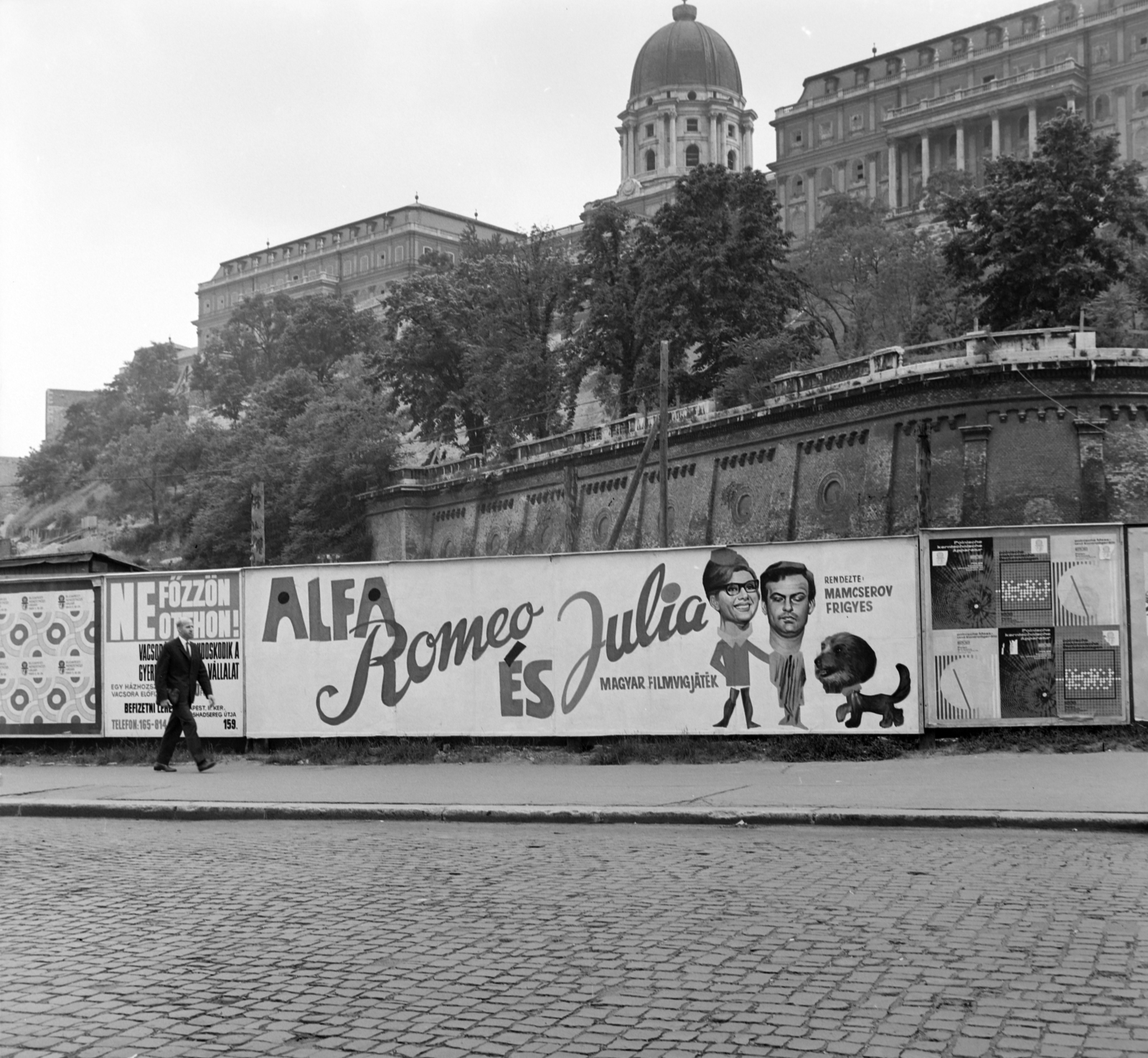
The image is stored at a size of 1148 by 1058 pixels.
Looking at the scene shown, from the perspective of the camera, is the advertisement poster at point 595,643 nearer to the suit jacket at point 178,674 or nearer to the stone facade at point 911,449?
the suit jacket at point 178,674

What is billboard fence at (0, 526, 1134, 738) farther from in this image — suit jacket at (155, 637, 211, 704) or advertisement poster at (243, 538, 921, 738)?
suit jacket at (155, 637, 211, 704)

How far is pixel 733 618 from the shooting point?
1766 cm

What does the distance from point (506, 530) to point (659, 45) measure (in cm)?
9410

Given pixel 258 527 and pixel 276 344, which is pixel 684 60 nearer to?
pixel 276 344

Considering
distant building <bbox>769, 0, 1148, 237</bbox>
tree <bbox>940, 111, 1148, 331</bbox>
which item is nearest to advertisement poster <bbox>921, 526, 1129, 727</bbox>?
tree <bbox>940, 111, 1148, 331</bbox>

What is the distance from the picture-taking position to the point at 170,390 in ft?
488

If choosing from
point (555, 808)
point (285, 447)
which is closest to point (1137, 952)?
point (555, 808)

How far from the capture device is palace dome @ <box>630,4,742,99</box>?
144m

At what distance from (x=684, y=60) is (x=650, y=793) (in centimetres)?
14012

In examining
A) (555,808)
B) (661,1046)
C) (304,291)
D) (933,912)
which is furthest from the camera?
(304,291)

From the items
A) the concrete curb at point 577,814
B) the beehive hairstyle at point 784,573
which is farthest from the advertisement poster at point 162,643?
the beehive hairstyle at point 784,573

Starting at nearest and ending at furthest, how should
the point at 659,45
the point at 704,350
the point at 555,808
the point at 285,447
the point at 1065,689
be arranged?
the point at 555,808 → the point at 1065,689 → the point at 704,350 → the point at 285,447 → the point at 659,45

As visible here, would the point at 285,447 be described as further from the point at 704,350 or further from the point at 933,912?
the point at 933,912

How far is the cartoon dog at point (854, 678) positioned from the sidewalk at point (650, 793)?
728 millimetres
